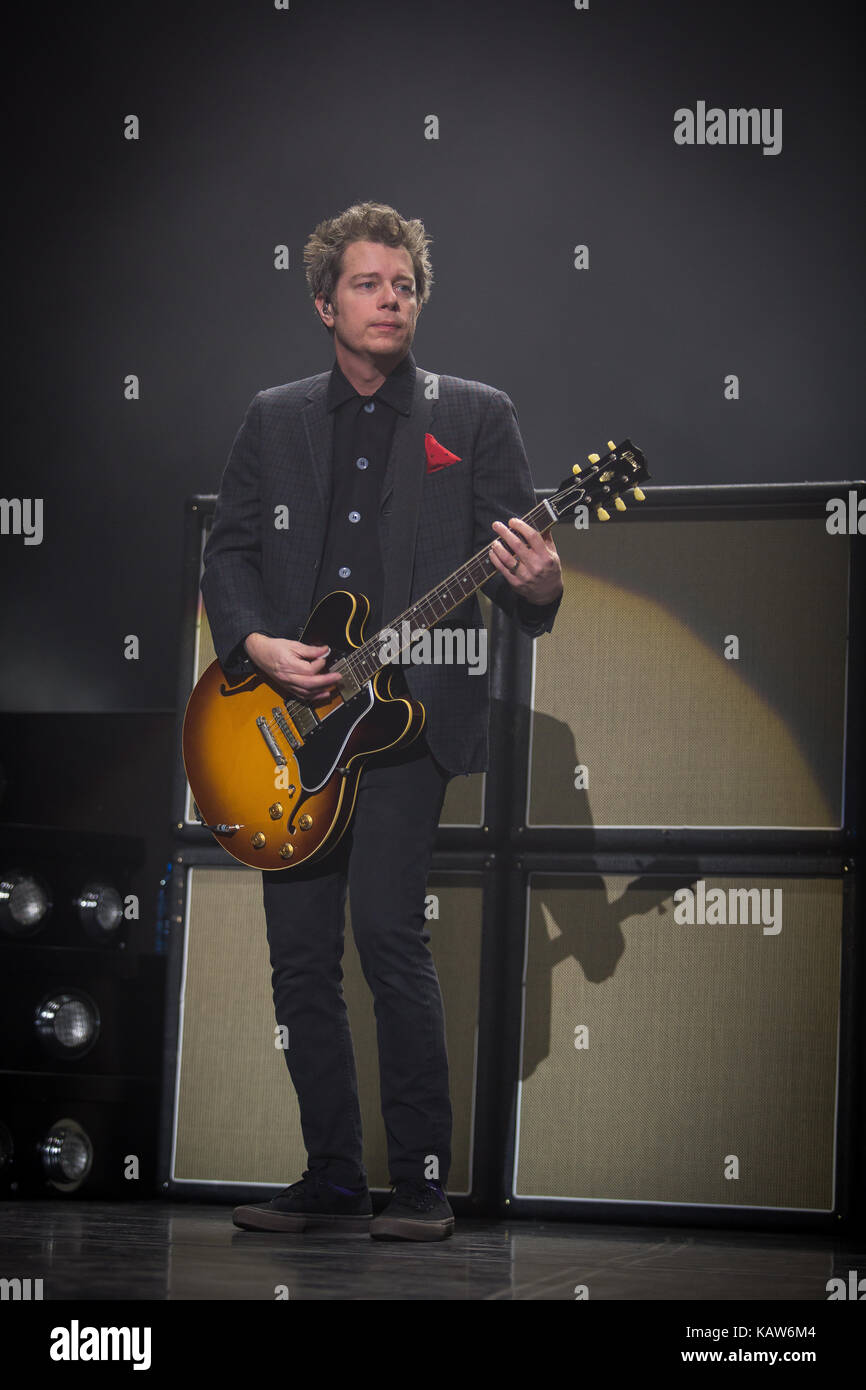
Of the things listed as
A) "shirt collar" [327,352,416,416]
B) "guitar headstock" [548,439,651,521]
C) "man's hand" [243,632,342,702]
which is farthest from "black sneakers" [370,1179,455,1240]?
"shirt collar" [327,352,416,416]

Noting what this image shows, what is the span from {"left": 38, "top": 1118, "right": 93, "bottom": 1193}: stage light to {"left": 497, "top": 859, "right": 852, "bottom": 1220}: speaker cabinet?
0.96 meters

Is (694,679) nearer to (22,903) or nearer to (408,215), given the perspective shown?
(22,903)

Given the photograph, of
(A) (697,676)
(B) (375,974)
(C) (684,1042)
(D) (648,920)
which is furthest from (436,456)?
(C) (684,1042)

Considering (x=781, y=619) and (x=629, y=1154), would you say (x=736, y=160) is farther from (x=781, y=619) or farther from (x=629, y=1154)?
(x=629, y=1154)

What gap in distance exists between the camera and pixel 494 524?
2.68 metres

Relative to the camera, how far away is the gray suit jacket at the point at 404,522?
2.84 m

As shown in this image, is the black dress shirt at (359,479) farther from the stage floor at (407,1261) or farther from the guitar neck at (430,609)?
the stage floor at (407,1261)

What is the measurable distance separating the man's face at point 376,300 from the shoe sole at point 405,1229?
5.12ft

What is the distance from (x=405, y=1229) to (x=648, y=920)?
0.98 meters

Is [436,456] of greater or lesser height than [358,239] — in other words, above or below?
below

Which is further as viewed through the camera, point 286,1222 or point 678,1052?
point 678,1052

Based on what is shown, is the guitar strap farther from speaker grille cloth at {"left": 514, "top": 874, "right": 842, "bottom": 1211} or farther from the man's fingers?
speaker grille cloth at {"left": 514, "top": 874, "right": 842, "bottom": 1211}

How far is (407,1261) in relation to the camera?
2295 millimetres

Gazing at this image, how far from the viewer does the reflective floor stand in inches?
76.9
